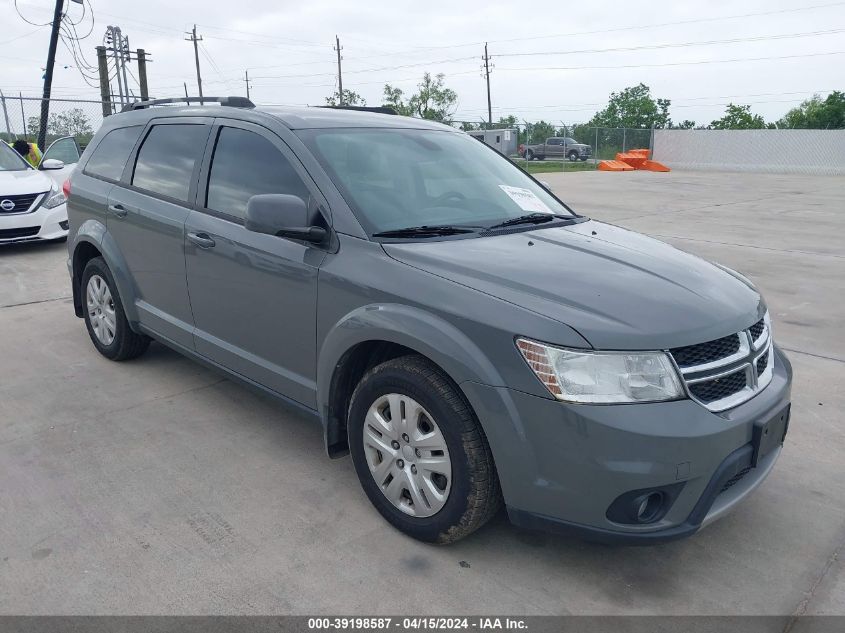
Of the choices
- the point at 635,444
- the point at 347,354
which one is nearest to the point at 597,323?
the point at 635,444

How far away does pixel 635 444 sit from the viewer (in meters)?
2.31

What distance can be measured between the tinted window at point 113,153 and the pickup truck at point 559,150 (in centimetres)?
3406

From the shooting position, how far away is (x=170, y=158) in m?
4.18

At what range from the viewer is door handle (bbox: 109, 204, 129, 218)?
14.6ft

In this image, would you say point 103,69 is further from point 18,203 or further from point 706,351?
point 706,351

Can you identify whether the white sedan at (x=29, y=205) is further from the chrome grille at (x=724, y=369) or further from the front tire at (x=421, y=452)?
the chrome grille at (x=724, y=369)

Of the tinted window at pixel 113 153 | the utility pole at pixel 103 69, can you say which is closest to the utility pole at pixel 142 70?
the utility pole at pixel 103 69

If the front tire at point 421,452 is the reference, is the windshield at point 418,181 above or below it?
above

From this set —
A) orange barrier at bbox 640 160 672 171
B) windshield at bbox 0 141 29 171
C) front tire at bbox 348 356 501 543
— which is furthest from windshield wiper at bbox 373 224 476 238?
orange barrier at bbox 640 160 672 171

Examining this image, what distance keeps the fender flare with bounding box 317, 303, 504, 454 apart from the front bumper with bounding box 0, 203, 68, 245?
725 cm

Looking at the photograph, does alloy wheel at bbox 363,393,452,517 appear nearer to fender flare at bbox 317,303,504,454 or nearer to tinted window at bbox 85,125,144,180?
fender flare at bbox 317,303,504,454

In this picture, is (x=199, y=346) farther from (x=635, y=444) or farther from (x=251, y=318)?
(x=635, y=444)

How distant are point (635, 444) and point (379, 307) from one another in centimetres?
109

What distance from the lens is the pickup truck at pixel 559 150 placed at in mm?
38438
